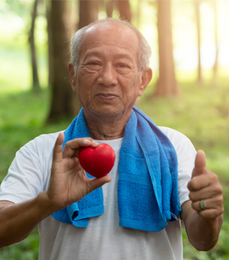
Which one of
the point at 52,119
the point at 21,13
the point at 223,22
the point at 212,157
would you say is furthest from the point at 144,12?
the point at 212,157

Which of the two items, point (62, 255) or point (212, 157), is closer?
point (62, 255)

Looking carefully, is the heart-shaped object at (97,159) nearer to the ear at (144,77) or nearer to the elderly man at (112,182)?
the elderly man at (112,182)

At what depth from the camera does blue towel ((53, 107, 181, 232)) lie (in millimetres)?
2047

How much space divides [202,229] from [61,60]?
875cm

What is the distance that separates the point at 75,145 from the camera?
1.77 meters

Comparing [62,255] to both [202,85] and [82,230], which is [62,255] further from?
[202,85]

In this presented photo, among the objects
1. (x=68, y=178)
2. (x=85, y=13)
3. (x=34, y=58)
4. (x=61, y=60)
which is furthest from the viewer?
(x=34, y=58)

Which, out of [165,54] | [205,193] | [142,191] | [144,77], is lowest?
[165,54]

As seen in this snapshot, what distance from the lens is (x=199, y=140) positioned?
9.92 metres

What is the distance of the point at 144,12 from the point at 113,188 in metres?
24.5

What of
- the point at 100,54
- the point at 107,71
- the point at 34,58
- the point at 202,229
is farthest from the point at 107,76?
the point at 34,58

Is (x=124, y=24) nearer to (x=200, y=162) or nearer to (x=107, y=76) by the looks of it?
(x=107, y=76)

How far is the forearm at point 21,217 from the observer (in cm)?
178

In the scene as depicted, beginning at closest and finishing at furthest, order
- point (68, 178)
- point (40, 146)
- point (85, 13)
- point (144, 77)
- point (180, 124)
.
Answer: point (68, 178) < point (40, 146) < point (144, 77) < point (85, 13) < point (180, 124)
